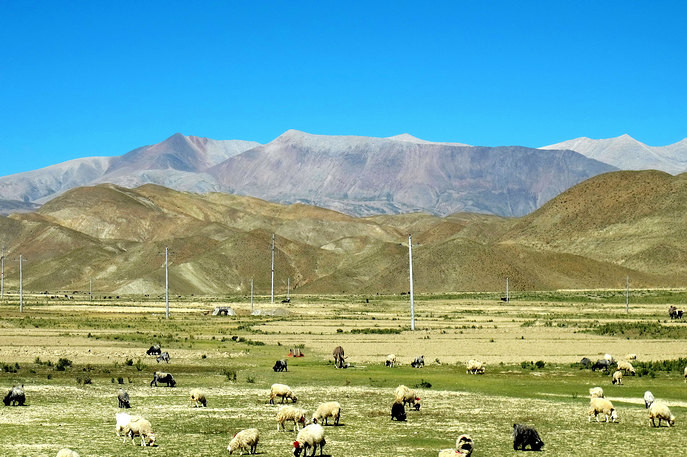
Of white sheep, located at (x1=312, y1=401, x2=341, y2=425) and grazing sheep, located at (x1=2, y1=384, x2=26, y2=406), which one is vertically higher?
grazing sheep, located at (x1=2, y1=384, x2=26, y2=406)

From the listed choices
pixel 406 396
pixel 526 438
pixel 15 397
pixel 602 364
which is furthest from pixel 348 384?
pixel 526 438

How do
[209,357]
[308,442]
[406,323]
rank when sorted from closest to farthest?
[308,442] < [209,357] < [406,323]

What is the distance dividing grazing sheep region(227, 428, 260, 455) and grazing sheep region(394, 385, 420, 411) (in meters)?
8.28

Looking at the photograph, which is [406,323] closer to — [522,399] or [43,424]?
[522,399]

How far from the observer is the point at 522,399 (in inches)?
1345

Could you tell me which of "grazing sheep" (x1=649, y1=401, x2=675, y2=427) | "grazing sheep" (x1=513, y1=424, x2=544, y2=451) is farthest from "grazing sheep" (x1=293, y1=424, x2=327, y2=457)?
"grazing sheep" (x1=649, y1=401, x2=675, y2=427)

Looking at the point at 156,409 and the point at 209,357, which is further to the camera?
the point at 209,357

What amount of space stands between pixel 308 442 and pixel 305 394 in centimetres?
1293

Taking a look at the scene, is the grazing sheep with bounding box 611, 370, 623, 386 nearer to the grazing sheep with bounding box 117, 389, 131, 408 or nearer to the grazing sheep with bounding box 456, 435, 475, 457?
the grazing sheep with bounding box 456, 435, 475, 457

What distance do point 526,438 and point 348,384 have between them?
53.5 feet

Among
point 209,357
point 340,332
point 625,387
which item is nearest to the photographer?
point 625,387

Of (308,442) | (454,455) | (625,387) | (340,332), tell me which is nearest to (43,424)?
(308,442)

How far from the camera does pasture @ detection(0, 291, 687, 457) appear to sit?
962 inches

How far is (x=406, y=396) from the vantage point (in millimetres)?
29938
